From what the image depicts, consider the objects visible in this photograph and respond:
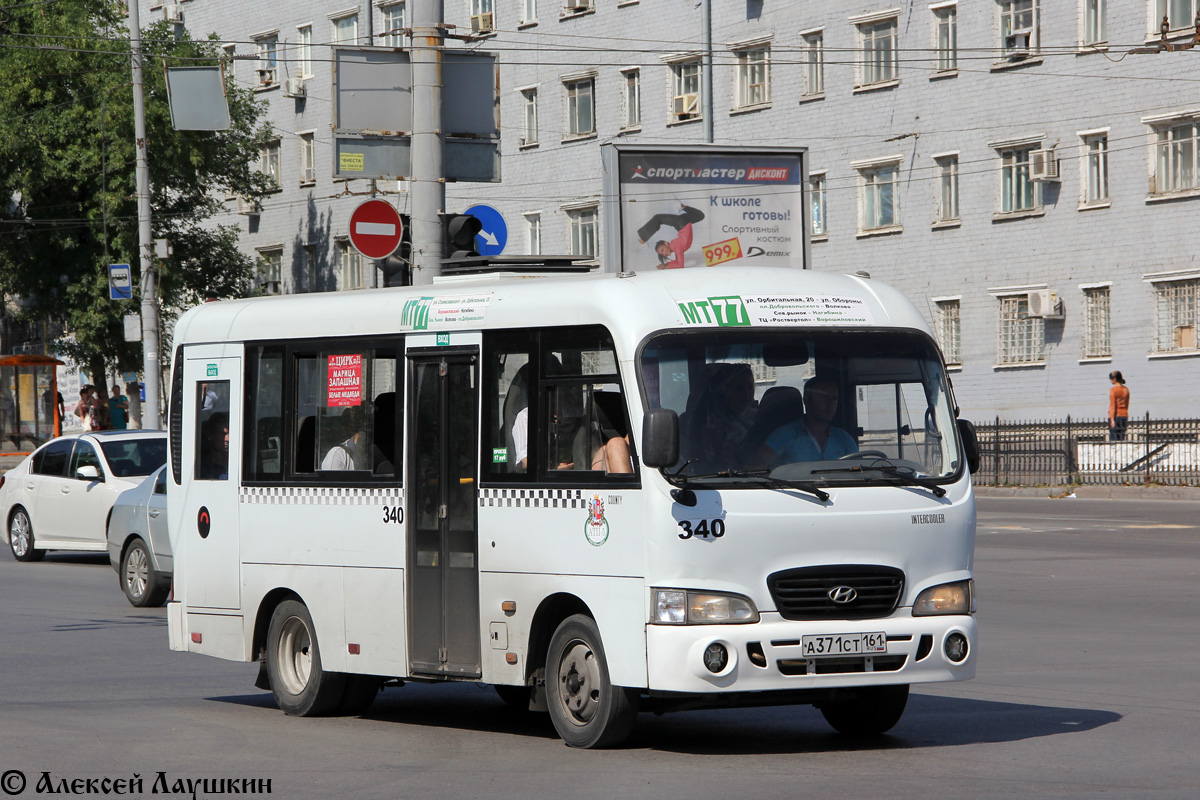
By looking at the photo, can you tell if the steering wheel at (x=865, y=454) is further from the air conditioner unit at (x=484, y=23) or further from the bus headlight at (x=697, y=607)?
the air conditioner unit at (x=484, y=23)

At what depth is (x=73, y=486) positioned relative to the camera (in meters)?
21.5

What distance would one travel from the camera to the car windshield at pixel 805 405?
852cm

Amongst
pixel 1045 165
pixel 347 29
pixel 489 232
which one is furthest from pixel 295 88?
pixel 489 232

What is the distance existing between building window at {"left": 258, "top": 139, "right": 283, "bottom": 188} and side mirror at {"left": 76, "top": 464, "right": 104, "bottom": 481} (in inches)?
1619

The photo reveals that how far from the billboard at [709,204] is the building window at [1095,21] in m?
22.0

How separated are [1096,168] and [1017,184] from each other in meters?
2.07

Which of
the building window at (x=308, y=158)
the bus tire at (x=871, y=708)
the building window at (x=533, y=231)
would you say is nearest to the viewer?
the bus tire at (x=871, y=708)

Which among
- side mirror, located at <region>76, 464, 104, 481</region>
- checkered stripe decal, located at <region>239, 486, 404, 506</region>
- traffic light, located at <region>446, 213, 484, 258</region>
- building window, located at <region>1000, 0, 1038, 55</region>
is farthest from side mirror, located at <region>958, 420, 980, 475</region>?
building window, located at <region>1000, 0, 1038, 55</region>

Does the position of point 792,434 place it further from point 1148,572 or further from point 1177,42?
point 1177,42

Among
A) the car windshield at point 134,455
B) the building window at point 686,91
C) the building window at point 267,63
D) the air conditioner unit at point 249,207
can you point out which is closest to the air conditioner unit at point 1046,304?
the building window at point 686,91

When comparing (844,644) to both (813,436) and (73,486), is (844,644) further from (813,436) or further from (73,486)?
(73,486)

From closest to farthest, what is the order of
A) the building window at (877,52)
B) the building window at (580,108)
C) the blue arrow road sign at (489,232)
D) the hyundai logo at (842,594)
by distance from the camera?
1. the hyundai logo at (842,594)
2. the blue arrow road sign at (489,232)
3. the building window at (877,52)
4. the building window at (580,108)

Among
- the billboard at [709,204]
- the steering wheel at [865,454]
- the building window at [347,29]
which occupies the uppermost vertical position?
the building window at [347,29]

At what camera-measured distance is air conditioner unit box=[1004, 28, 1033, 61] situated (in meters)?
39.5
